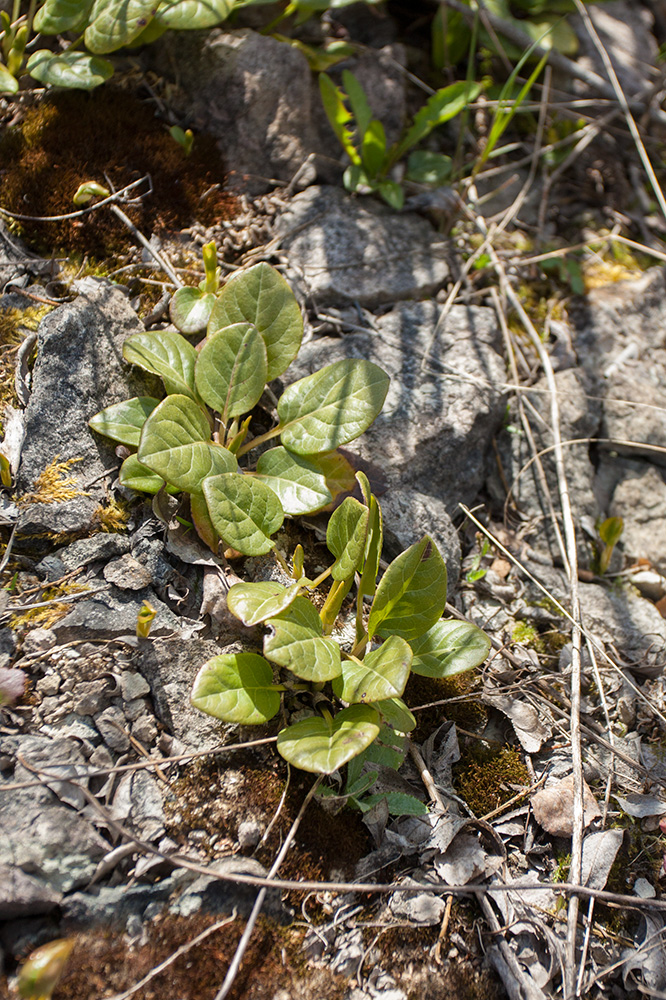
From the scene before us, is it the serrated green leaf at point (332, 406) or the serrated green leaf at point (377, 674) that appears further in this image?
the serrated green leaf at point (332, 406)

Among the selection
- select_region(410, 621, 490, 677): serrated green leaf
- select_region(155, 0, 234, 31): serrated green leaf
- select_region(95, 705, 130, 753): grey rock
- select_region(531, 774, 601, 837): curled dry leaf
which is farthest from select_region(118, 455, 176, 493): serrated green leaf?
select_region(155, 0, 234, 31): serrated green leaf

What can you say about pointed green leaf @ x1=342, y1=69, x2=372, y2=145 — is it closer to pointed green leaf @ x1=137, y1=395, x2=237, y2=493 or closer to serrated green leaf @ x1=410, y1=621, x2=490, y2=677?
pointed green leaf @ x1=137, y1=395, x2=237, y2=493

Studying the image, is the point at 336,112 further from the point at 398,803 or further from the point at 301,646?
the point at 398,803

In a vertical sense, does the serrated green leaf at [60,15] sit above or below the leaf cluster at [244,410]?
above

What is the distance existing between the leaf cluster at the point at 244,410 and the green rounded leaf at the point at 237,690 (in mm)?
329

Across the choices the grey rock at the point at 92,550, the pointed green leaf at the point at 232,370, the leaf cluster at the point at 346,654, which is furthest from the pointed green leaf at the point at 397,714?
the pointed green leaf at the point at 232,370

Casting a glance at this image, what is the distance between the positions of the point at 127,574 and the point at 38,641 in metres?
0.31

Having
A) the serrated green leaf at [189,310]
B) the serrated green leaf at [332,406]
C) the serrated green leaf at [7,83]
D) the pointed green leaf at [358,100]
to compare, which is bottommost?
the serrated green leaf at [332,406]

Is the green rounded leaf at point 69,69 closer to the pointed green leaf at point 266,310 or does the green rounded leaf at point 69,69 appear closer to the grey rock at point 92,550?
Answer: the pointed green leaf at point 266,310

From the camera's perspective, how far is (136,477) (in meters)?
2.00

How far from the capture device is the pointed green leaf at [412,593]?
1835 millimetres

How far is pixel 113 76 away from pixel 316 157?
0.94 meters

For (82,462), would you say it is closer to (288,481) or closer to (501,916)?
(288,481)

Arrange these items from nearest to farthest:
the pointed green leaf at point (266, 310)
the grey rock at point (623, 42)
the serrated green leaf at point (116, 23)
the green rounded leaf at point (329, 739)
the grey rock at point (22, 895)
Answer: the grey rock at point (22, 895) < the green rounded leaf at point (329, 739) < the pointed green leaf at point (266, 310) < the serrated green leaf at point (116, 23) < the grey rock at point (623, 42)
